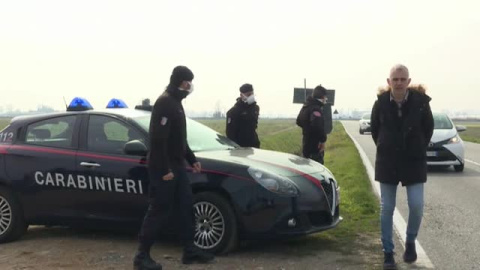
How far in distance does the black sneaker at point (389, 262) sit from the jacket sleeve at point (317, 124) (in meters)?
3.70

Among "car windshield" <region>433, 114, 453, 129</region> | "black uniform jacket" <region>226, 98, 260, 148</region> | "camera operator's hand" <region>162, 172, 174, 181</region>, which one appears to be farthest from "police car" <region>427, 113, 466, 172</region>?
"camera operator's hand" <region>162, 172, 174, 181</region>

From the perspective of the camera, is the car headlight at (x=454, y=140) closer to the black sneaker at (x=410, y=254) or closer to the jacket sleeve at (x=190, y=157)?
the black sneaker at (x=410, y=254)

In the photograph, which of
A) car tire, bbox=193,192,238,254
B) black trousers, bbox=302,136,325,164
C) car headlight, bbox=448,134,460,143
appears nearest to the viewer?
car tire, bbox=193,192,238,254

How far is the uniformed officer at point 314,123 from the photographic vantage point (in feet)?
29.5

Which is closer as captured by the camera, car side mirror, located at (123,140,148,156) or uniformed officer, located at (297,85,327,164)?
car side mirror, located at (123,140,148,156)

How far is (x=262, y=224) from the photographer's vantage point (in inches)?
234

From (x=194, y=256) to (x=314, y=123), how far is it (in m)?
3.84

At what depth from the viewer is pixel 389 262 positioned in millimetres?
5488

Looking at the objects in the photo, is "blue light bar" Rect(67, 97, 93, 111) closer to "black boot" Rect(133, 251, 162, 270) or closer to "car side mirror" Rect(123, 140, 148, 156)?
"car side mirror" Rect(123, 140, 148, 156)

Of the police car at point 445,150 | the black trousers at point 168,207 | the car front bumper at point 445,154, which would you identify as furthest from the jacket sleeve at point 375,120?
the car front bumper at point 445,154

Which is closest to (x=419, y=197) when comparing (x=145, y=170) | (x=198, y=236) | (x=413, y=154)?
(x=413, y=154)

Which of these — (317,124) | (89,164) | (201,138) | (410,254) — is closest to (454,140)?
(317,124)

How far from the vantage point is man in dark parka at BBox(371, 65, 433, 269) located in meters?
5.50

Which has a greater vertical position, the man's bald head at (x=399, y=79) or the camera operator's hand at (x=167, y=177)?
the man's bald head at (x=399, y=79)
